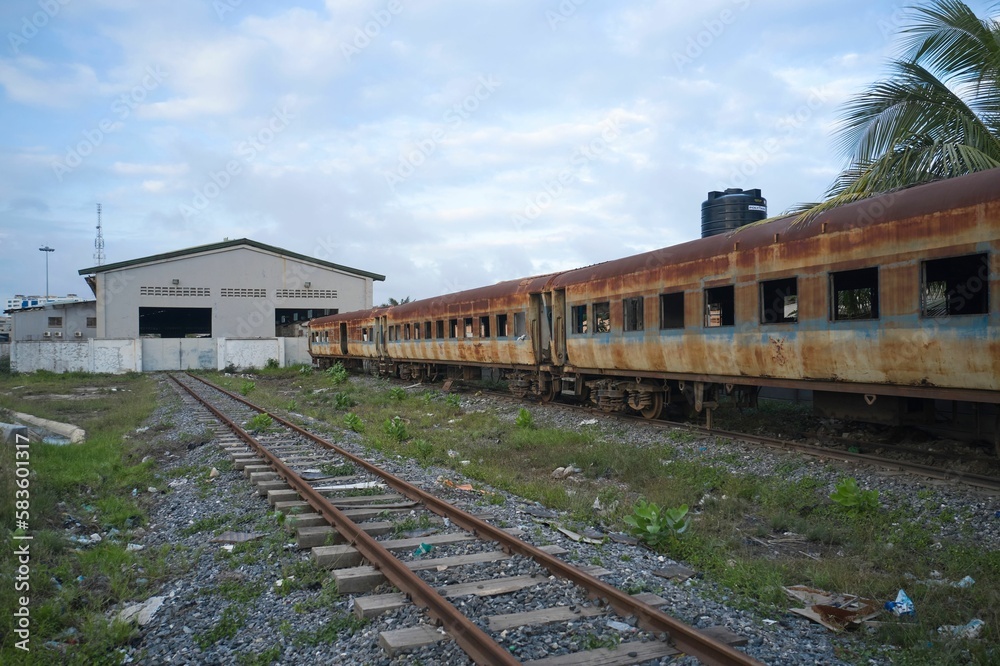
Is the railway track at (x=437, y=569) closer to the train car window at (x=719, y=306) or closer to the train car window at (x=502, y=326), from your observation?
the train car window at (x=719, y=306)

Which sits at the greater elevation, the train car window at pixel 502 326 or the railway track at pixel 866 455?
the train car window at pixel 502 326

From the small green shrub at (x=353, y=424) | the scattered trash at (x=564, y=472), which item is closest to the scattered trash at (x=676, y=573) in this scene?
the scattered trash at (x=564, y=472)

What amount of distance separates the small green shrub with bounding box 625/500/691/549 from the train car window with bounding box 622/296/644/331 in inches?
256

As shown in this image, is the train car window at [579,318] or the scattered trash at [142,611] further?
the train car window at [579,318]

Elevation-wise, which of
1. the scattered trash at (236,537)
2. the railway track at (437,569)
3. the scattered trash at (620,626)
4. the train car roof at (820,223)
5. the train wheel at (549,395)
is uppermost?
the train car roof at (820,223)

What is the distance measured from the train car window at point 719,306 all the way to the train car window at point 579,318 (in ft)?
11.7

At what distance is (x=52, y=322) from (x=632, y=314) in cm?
4404

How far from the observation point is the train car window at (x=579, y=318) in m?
14.4

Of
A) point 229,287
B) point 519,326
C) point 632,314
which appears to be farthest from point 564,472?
point 229,287

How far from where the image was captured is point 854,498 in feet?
21.8

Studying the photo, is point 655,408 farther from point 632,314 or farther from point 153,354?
point 153,354

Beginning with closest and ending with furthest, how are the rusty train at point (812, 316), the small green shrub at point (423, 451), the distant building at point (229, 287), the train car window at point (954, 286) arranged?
1. the rusty train at point (812, 316)
2. the train car window at point (954, 286)
3. the small green shrub at point (423, 451)
4. the distant building at point (229, 287)

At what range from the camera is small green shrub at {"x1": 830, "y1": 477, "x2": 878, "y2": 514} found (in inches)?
260

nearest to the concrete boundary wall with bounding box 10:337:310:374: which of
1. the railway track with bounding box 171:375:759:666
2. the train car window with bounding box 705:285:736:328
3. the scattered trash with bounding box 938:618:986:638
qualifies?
the railway track with bounding box 171:375:759:666
